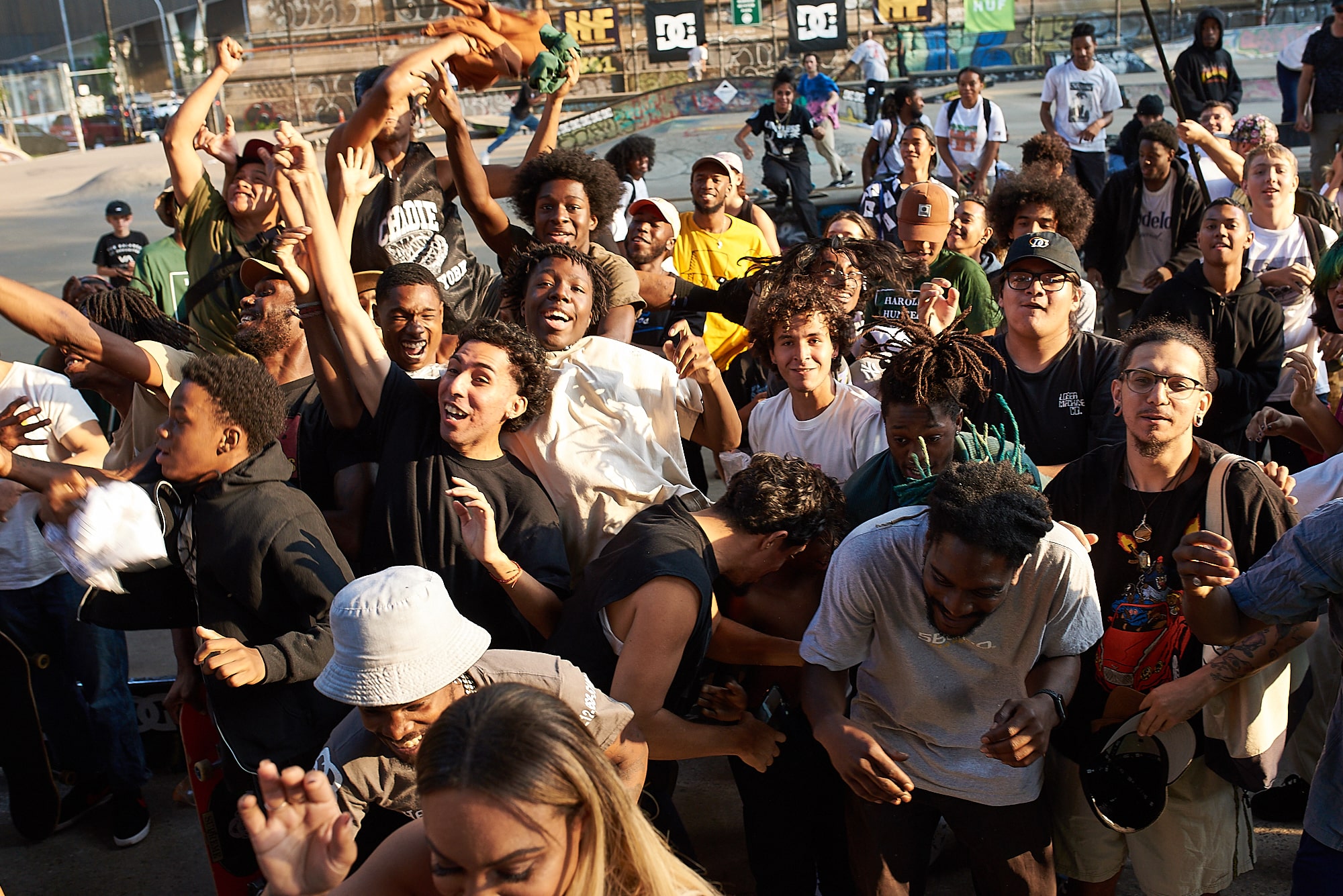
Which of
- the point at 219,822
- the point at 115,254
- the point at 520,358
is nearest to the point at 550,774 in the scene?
the point at 520,358

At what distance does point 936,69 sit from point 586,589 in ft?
73.6

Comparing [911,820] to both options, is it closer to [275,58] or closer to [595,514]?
[595,514]

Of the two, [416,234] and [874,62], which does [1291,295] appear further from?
[874,62]

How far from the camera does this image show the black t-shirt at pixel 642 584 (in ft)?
8.91

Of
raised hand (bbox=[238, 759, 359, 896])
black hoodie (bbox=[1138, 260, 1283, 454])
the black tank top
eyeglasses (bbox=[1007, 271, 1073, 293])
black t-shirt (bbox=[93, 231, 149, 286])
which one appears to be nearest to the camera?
raised hand (bbox=[238, 759, 359, 896])

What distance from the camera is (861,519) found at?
3270 mm

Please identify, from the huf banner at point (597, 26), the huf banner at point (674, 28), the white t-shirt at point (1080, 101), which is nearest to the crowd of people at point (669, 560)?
the white t-shirt at point (1080, 101)

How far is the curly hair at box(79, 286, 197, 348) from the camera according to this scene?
13.5 feet

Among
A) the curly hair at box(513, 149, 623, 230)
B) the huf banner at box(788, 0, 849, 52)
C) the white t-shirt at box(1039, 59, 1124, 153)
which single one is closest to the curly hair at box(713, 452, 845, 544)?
the curly hair at box(513, 149, 623, 230)

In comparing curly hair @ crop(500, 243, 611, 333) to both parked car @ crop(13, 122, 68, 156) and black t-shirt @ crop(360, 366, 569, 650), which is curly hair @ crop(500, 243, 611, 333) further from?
parked car @ crop(13, 122, 68, 156)

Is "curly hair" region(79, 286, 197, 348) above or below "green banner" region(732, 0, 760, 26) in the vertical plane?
below

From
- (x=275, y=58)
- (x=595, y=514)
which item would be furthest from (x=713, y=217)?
(x=275, y=58)

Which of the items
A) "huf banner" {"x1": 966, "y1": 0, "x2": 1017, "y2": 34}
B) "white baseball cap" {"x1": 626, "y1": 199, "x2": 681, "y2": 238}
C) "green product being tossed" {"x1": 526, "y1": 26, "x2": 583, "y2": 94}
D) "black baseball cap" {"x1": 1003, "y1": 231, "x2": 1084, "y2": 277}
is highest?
"huf banner" {"x1": 966, "y1": 0, "x2": 1017, "y2": 34}

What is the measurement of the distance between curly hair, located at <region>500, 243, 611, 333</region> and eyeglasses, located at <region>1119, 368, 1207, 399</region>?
1862 mm
